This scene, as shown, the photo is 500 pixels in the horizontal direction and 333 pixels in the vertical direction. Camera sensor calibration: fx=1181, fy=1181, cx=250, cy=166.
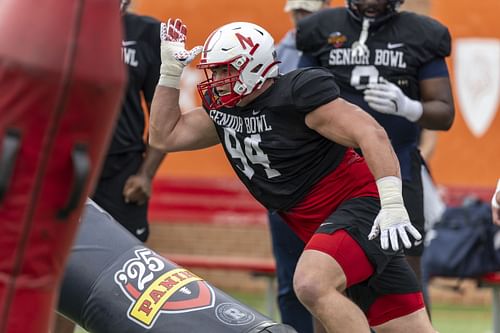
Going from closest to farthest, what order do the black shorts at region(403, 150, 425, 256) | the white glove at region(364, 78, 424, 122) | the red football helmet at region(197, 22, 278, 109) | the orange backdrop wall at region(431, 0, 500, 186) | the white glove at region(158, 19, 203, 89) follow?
1. the red football helmet at region(197, 22, 278, 109)
2. the white glove at region(158, 19, 203, 89)
3. the white glove at region(364, 78, 424, 122)
4. the black shorts at region(403, 150, 425, 256)
5. the orange backdrop wall at region(431, 0, 500, 186)

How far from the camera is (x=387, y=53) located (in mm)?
5582

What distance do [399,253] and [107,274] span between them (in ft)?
3.88

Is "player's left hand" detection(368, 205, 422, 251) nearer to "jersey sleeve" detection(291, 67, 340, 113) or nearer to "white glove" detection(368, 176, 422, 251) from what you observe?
"white glove" detection(368, 176, 422, 251)

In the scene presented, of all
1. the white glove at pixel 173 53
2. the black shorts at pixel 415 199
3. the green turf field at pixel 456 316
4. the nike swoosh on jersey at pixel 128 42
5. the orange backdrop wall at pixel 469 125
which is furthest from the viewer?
the orange backdrop wall at pixel 469 125

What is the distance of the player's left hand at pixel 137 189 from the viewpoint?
6.04 metres

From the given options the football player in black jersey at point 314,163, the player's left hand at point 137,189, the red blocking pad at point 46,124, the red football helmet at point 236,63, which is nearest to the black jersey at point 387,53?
the football player in black jersey at point 314,163

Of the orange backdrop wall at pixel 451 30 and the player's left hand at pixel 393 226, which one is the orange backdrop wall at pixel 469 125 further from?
the player's left hand at pixel 393 226

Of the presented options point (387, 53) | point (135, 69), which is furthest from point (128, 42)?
point (387, 53)

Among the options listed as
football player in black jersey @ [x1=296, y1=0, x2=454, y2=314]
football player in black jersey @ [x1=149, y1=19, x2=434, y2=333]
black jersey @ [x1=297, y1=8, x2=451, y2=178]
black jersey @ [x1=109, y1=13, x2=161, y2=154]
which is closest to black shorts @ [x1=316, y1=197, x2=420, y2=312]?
football player in black jersey @ [x1=149, y1=19, x2=434, y2=333]

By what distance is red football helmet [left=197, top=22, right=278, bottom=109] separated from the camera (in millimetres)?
4793

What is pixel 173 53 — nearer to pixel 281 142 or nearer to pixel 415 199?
pixel 281 142

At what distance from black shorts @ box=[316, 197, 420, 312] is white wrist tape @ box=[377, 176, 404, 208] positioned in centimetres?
21

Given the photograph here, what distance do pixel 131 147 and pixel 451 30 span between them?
4.90 meters

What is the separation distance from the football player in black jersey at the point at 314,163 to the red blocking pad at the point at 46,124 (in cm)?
161
